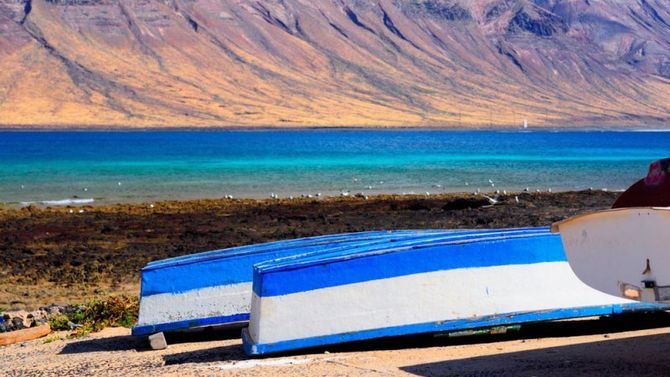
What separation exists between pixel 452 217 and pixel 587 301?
1623cm

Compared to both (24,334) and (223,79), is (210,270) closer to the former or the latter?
(24,334)

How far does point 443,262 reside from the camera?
9938 mm

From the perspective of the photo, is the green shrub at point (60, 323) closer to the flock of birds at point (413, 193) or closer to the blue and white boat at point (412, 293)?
the blue and white boat at point (412, 293)

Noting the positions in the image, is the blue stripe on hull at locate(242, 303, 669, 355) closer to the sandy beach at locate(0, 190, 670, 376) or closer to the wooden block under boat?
the sandy beach at locate(0, 190, 670, 376)

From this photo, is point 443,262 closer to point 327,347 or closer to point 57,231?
point 327,347

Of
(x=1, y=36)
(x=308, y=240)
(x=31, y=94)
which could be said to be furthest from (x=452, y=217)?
(x=1, y=36)

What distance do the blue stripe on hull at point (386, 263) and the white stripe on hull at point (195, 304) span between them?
1.13 m

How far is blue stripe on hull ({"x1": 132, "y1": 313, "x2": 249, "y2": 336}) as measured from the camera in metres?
10.8

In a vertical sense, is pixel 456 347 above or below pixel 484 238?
below

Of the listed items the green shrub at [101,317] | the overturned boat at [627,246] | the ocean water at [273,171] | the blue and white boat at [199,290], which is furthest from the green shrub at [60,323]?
the ocean water at [273,171]

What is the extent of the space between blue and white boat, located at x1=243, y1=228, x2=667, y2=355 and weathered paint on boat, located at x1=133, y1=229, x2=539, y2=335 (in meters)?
0.68

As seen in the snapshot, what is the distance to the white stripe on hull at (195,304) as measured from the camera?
35.6 feet

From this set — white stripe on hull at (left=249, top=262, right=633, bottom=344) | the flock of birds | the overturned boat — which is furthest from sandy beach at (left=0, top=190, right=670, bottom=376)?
the overturned boat

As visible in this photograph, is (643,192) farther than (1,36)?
No
